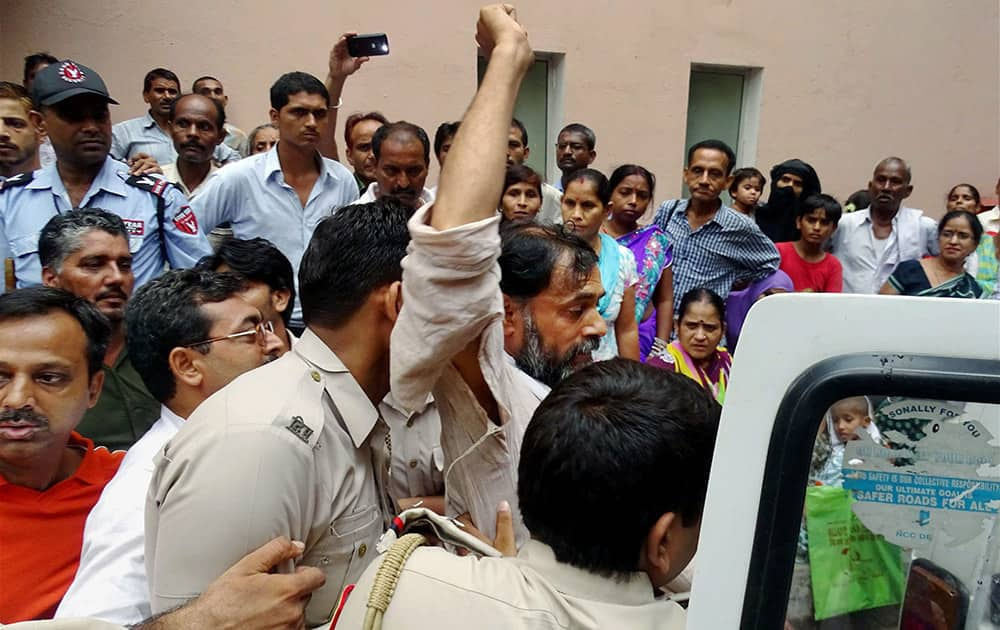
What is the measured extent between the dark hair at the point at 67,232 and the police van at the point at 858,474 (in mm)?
2393

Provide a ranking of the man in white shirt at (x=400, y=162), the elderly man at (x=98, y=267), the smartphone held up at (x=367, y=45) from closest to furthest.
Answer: the elderly man at (x=98, y=267) < the man in white shirt at (x=400, y=162) < the smartphone held up at (x=367, y=45)

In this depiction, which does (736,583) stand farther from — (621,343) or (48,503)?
(621,343)

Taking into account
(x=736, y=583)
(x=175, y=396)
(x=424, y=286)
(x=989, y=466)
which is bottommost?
(x=175, y=396)

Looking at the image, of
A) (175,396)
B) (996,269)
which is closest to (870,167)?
(996,269)

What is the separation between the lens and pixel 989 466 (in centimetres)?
Result: 93

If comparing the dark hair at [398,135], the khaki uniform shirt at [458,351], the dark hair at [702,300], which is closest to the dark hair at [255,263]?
the dark hair at [398,135]

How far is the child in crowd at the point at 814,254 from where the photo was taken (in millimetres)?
4988

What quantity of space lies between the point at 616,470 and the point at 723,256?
143 inches

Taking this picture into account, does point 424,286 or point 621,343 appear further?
point 621,343

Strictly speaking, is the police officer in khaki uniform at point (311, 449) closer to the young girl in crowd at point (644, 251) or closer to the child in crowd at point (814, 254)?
the young girl in crowd at point (644, 251)

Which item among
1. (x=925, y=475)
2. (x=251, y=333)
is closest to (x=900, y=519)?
(x=925, y=475)

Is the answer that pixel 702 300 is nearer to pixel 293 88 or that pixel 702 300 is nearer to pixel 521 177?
pixel 521 177

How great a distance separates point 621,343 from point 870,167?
6.43 meters

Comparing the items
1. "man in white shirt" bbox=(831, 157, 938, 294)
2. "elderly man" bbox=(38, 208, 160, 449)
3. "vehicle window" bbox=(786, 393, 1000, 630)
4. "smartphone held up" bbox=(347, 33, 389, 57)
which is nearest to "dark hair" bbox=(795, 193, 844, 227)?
"man in white shirt" bbox=(831, 157, 938, 294)
